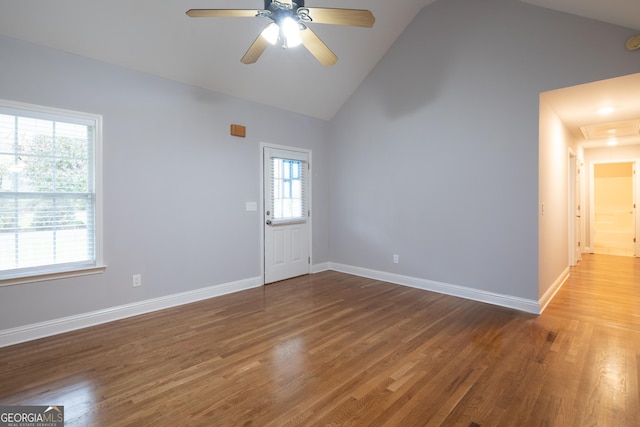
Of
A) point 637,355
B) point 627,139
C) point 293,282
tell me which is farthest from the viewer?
point 627,139

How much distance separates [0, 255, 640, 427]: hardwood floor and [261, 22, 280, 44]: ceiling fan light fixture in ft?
8.38

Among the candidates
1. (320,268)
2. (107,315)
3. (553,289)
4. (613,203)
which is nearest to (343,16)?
(107,315)

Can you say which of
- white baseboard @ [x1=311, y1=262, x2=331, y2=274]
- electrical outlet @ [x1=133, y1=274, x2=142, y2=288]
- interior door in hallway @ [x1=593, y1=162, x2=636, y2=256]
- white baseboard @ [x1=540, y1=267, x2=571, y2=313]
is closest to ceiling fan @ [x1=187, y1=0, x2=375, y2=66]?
electrical outlet @ [x1=133, y1=274, x2=142, y2=288]

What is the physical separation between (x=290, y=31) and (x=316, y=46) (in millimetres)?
290

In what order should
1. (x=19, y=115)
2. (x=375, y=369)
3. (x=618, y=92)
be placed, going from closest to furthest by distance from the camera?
(x=375, y=369)
(x=19, y=115)
(x=618, y=92)

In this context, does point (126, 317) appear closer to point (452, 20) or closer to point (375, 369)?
point (375, 369)

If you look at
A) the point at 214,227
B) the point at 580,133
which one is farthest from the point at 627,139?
the point at 214,227

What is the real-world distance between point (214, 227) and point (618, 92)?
492 centimetres

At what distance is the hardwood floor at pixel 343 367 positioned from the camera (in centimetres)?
184

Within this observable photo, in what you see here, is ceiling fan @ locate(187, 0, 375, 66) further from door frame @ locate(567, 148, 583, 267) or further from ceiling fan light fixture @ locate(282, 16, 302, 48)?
door frame @ locate(567, 148, 583, 267)

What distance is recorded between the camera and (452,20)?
156 inches

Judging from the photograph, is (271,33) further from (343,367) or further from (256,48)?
(343,367)

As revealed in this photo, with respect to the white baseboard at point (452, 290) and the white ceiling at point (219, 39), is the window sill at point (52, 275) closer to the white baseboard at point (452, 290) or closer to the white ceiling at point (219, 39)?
the white ceiling at point (219, 39)

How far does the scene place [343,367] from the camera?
7.69 feet
